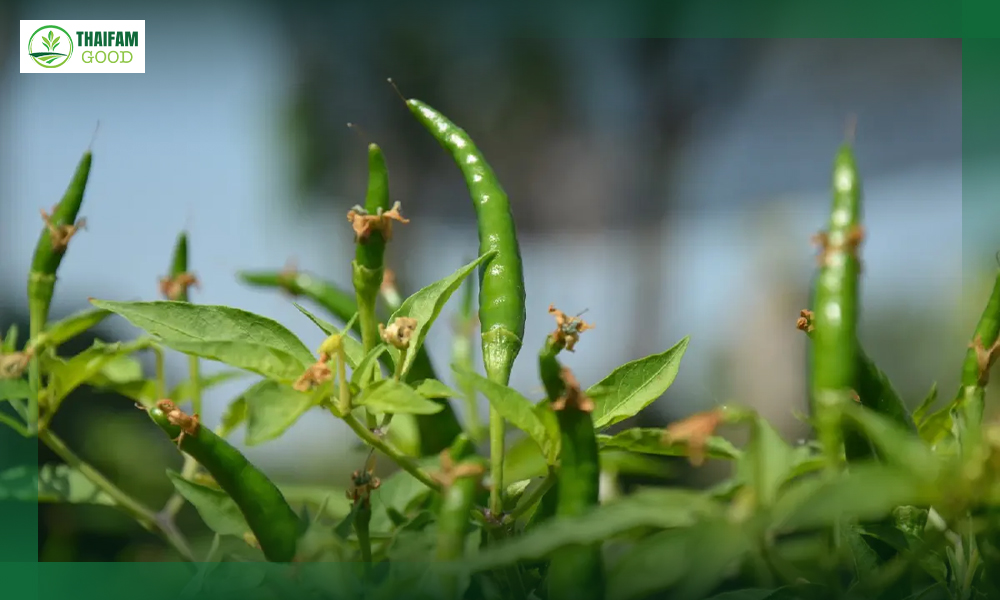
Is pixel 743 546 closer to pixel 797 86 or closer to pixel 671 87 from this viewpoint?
pixel 671 87

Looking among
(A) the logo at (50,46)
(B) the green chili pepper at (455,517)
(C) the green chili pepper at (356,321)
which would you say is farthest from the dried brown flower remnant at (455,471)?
(A) the logo at (50,46)

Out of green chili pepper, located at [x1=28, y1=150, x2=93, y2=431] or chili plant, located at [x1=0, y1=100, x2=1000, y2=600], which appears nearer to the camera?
chili plant, located at [x1=0, y1=100, x2=1000, y2=600]

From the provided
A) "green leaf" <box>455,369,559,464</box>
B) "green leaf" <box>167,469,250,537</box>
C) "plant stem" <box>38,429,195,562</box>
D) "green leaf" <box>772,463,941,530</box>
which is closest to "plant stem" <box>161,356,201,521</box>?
"plant stem" <box>38,429,195,562</box>

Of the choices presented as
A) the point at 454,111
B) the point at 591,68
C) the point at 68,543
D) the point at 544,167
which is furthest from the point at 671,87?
the point at 68,543

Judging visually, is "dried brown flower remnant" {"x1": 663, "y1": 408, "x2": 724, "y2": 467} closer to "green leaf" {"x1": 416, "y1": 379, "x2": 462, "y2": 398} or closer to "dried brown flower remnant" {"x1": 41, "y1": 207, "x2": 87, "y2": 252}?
"green leaf" {"x1": 416, "y1": 379, "x2": 462, "y2": 398}

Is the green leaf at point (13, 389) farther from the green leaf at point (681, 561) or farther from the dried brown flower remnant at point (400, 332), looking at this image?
the green leaf at point (681, 561)

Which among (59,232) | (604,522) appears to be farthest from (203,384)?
(604,522)
